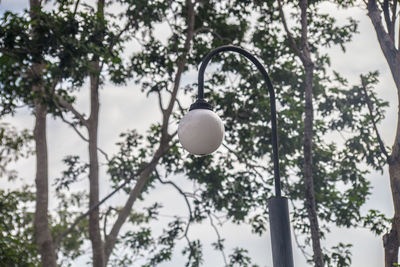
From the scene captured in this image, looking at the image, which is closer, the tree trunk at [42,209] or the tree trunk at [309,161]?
the tree trunk at [309,161]

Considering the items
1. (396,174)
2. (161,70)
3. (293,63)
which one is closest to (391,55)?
(396,174)

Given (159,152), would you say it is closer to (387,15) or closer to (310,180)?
(310,180)

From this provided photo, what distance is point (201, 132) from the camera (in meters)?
4.40

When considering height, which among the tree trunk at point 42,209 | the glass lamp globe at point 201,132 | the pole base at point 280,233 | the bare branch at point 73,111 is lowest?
the pole base at point 280,233

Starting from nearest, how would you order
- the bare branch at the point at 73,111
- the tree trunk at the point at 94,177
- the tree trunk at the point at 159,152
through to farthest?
the tree trunk at the point at 94,177 → the tree trunk at the point at 159,152 → the bare branch at the point at 73,111

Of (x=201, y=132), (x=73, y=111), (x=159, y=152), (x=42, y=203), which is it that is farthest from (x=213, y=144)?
(x=73, y=111)

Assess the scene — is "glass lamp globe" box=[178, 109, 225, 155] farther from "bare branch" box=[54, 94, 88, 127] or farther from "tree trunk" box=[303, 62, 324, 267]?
"bare branch" box=[54, 94, 88, 127]

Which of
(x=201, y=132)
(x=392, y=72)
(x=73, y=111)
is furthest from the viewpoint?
(x=73, y=111)

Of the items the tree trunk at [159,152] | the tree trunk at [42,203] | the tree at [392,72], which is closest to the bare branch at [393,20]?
the tree at [392,72]

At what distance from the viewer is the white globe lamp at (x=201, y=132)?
14.5ft

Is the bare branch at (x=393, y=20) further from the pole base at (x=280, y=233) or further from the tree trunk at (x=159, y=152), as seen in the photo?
the pole base at (x=280, y=233)

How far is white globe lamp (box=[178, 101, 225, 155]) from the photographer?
174 inches

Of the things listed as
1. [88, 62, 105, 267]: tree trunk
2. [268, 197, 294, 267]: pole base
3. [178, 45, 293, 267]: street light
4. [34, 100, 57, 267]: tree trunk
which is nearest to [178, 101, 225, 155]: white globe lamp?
[178, 45, 293, 267]: street light

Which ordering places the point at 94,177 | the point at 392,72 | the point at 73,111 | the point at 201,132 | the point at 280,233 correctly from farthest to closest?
the point at 73,111, the point at 94,177, the point at 392,72, the point at 280,233, the point at 201,132
